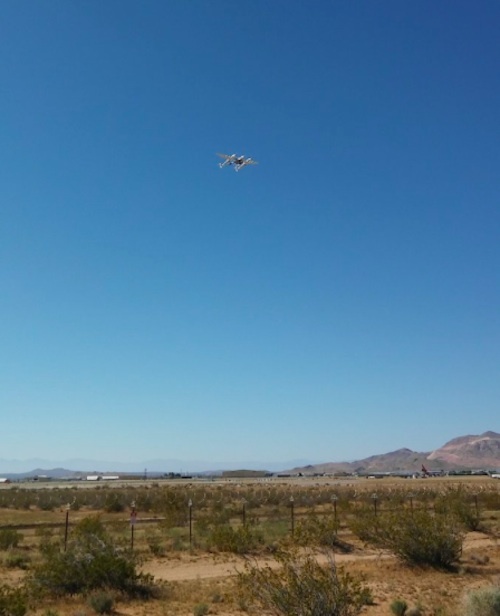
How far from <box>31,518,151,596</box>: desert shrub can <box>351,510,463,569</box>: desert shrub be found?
363 inches

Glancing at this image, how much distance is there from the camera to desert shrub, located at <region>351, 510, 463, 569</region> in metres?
22.7

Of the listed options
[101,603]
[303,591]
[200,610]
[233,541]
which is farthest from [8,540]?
[303,591]

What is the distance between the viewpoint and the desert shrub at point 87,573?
18812mm

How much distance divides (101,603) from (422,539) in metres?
11.8

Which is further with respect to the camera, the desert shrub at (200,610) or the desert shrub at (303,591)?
the desert shrub at (200,610)

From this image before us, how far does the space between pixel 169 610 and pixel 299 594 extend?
6240 millimetres

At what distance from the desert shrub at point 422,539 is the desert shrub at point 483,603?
26.7ft

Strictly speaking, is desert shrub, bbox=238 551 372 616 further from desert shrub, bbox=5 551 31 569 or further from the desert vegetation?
desert shrub, bbox=5 551 31 569

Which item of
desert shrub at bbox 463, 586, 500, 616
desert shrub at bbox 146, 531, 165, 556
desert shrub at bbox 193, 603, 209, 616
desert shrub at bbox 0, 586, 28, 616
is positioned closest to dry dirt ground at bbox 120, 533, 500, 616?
desert shrub at bbox 193, 603, 209, 616

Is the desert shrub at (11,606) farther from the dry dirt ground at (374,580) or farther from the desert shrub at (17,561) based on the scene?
the desert shrub at (17,561)

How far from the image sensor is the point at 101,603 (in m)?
17.0

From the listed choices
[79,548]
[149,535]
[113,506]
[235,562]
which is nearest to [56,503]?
[113,506]

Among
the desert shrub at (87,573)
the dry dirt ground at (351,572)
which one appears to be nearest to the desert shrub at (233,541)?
the dry dirt ground at (351,572)

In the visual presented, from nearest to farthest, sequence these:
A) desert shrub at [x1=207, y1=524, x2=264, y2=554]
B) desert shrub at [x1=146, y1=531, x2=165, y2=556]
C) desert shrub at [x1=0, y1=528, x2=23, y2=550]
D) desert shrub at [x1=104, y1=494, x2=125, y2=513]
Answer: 1. desert shrub at [x1=146, y1=531, x2=165, y2=556]
2. desert shrub at [x1=207, y1=524, x2=264, y2=554]
3. desert shrub at [x1=0, y1=528, x2=23, y2=550]
4. desert shrub at [x1=104, y1=494, x2=125, y2=513]
